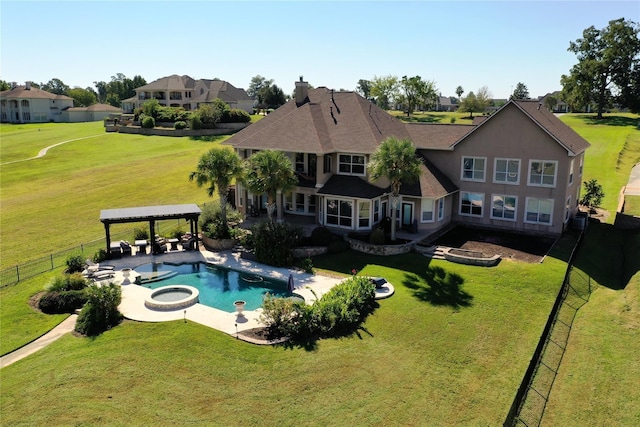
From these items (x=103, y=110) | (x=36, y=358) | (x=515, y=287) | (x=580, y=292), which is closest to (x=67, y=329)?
(x=36, y=358)

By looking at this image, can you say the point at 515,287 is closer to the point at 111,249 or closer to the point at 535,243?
the point at 535,243

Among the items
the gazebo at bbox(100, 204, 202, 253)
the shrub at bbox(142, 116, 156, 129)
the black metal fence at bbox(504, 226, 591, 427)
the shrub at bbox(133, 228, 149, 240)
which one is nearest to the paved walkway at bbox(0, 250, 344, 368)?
the gazebo at bbox(100, 204, 202, 253)

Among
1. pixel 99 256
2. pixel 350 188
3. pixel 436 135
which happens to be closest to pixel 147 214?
pixel 99 256

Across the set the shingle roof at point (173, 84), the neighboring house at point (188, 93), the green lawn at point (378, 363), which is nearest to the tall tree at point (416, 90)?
the neighboring house at point (188, 93)

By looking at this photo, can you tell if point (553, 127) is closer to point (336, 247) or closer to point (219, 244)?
point (336, 247)

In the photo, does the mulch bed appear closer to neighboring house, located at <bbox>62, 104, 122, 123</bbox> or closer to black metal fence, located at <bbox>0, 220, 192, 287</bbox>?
black metal fence, located at <bbox>0, 220, 192, 287</bbox>
